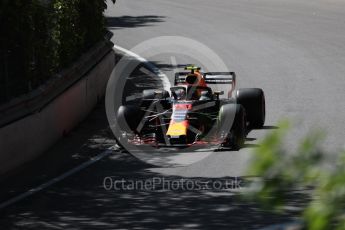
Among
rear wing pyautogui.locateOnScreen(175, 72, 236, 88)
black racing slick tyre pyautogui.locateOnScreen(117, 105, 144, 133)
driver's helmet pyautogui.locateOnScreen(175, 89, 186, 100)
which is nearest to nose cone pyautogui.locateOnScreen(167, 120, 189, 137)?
black racing slick tyre pyautogui.locateOnScreen(117, 105, 144, 133)

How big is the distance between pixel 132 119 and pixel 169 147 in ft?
2.81

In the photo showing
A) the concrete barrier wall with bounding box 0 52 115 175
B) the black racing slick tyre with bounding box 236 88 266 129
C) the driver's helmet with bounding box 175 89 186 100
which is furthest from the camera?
the black racing slick tyre with bounding box 236 88 266 129

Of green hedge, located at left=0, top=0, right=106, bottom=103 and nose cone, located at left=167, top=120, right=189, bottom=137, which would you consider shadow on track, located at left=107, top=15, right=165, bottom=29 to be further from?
nose cone, located at left=167, top=120, right=189, bottom=137

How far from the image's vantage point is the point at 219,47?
91.6ft

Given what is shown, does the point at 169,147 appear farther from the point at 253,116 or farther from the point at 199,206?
the point at 199,206

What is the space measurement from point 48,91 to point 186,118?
2929 mm

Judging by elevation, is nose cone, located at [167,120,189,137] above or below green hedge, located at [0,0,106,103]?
below

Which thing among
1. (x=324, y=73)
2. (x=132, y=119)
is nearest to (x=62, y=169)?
(x=132, y=119)

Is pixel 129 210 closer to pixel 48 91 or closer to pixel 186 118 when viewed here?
pixel 186 118

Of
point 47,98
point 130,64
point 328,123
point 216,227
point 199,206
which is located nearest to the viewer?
point 216,227

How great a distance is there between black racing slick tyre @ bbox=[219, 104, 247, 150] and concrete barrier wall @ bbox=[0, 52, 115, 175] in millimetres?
3014

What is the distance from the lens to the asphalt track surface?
947 centimetres

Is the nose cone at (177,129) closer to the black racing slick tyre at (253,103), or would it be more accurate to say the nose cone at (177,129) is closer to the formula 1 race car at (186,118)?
the formula 1 race car at (186,118)

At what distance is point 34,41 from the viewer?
15.0 meters
